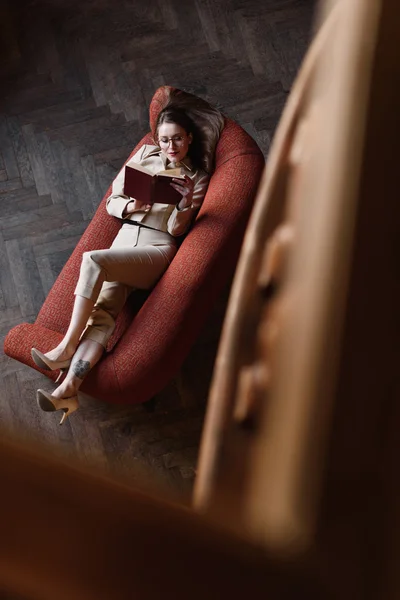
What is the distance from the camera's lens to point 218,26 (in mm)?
3289

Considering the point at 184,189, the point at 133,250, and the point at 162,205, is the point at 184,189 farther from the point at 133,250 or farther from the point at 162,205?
the point at 133,250

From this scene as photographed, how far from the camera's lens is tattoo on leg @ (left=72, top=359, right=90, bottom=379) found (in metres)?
2.25

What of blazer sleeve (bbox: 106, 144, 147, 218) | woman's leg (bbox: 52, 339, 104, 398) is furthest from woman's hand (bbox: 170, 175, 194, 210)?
woman's leg (bbox: 52, 339, 104, 398)

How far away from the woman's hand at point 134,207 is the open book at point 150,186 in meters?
0.14

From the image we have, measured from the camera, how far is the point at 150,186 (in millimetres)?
2389

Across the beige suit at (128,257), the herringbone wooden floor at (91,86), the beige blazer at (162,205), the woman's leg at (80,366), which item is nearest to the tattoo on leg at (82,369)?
the woman's leg at (80,366)

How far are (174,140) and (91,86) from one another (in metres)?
0.96

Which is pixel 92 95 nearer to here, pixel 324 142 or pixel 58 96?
pixel 58 96

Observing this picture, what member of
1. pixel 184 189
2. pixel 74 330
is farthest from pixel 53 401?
pixel 184 189

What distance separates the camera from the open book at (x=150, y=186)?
7.74ft

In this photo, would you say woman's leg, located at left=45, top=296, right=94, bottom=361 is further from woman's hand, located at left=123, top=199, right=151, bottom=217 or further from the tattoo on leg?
woman's hand, located at left=123, top=199, right=151, bottom=217

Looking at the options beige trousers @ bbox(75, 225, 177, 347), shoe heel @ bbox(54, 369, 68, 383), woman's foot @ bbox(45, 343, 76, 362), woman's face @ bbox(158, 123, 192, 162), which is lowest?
shoe heel @ bbox(54, 369, 68, 383)

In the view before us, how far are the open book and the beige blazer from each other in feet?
0.27

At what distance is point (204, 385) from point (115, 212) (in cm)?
87
